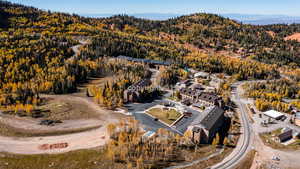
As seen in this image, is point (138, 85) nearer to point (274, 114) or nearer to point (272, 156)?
point (274, 114)

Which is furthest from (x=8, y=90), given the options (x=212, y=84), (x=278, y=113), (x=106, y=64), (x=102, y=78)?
(x=278, y=113)

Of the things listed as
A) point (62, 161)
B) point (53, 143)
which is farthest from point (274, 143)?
point (53, 143)

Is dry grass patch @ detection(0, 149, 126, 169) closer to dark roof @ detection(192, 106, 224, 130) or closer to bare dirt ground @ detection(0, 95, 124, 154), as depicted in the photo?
bare dirt ground @ detection(0, 95, 124, 154)

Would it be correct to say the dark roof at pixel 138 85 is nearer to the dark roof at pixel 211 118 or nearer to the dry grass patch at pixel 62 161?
the dark roof at pixel 211 118

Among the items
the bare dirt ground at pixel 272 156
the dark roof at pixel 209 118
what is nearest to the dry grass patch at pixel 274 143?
the bare dirt ground at pixel 272 156

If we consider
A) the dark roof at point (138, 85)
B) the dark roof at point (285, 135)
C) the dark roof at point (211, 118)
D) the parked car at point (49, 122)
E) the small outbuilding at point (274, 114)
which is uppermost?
the dark roof at point (138, 85)

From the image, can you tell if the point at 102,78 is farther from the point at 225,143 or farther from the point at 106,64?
the point at 225,143

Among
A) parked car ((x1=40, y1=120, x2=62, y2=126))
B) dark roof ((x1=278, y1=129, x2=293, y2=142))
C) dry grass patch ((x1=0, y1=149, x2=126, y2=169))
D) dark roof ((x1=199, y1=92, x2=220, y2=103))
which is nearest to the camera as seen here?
dry grass patch ((x1=0, y1=149, x2=126, y2=169))

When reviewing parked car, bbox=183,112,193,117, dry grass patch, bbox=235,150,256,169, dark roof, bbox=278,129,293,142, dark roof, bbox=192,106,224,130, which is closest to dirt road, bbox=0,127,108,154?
dark roof, bbox=192,106,224,130
